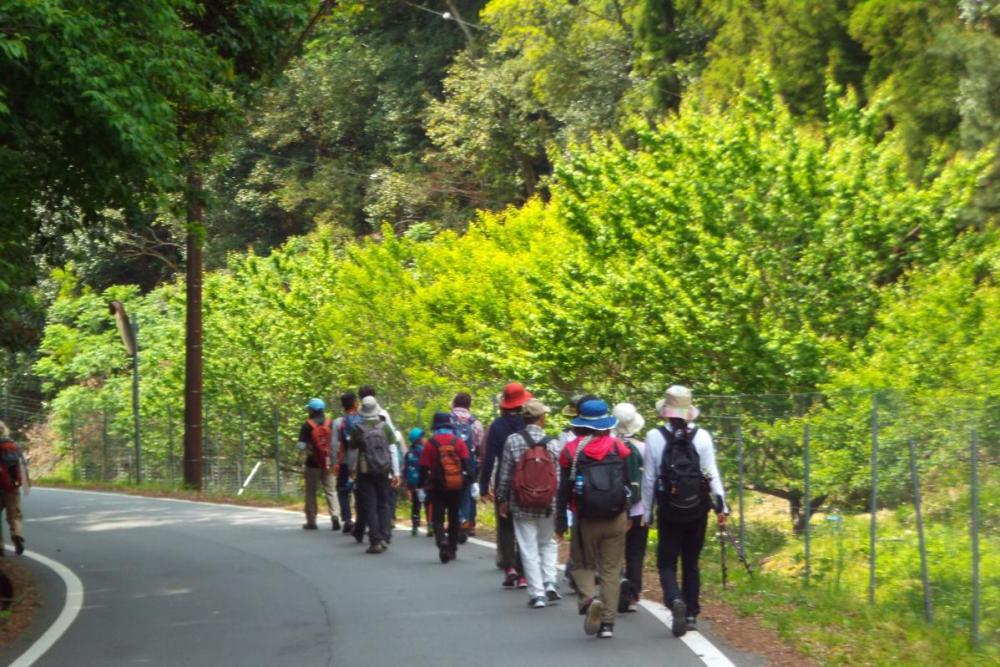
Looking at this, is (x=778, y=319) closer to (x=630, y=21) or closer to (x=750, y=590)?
(x=750, y=590)

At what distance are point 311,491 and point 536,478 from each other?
8.33m

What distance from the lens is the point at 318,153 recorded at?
55.5m

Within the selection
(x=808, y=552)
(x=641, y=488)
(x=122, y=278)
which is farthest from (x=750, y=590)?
(x=122, y=278)

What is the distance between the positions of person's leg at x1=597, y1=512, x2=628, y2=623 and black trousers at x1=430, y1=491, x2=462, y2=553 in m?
4.58

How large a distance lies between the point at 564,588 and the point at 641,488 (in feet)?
7.54

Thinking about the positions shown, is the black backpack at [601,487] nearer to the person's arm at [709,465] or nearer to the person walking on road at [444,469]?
the person's arm at [709,465]

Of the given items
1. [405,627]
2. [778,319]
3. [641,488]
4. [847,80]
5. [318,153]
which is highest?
[318,153]

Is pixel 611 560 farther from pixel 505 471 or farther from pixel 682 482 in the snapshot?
pixel 505 471

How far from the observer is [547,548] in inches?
491

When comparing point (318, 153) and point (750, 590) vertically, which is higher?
point (318, 153)

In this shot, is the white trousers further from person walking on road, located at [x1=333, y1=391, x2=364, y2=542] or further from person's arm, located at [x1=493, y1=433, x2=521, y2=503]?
person walking on road, located at [x1=333, y1=391, x2=364, y2=542]

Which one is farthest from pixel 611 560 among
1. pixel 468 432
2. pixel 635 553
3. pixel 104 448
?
pixel 104 448

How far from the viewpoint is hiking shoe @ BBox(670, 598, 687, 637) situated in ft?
35.0

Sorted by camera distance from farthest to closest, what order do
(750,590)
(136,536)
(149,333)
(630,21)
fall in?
(149,333) → (630,21) → (136,536) → (750,590)
